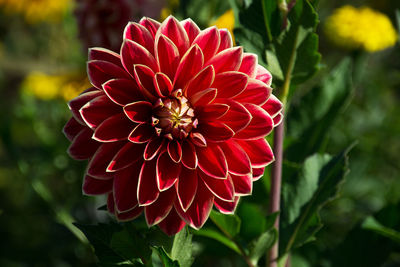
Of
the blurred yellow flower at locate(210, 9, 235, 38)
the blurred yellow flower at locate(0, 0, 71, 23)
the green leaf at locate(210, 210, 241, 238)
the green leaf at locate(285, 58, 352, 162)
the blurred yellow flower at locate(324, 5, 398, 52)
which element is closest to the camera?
the green leaf at locate(210, 210, 241, 238)

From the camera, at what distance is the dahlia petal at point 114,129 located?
0.53 m

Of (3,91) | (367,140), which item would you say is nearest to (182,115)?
(367,140)

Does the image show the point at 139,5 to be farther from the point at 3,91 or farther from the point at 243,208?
the point at 3,91

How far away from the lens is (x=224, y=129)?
54 centimetres

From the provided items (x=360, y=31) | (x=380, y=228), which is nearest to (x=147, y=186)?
(x=380, y=228)

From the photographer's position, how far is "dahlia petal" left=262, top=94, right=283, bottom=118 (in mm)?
553

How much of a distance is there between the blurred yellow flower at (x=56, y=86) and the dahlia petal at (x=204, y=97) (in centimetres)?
81

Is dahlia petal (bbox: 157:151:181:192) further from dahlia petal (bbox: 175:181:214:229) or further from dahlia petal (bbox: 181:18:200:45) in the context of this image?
dahlia petal (bbox: 181:18:200:45)

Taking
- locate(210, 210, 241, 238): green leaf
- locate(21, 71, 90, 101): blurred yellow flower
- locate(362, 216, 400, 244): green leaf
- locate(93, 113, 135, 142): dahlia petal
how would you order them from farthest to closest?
1. locate(21, 71, 90, 101): blurred yellow flower
2. locate(362, 216, 400, 244): green leaf
3. locate(210, 210, 241, 238): green leaf
4. locate(93, 113, 135, 142): dahlia petal

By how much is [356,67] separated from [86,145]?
0.87m

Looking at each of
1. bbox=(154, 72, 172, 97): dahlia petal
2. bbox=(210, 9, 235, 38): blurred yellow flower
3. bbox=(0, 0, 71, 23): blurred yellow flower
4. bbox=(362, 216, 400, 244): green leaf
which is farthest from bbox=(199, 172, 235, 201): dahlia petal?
bbox=(0, 0, 71, 23): blurred yellow flower

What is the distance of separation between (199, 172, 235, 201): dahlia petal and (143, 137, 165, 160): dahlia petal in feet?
0.19

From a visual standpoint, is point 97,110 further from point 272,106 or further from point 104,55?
point 272,106

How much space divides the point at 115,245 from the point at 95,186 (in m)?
0.09
